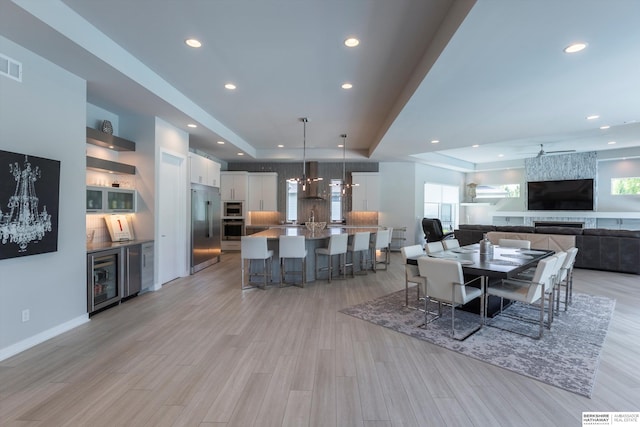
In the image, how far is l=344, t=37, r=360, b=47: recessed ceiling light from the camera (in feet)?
10.3

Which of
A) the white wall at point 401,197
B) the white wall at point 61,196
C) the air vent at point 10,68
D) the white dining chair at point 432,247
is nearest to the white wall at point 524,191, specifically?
the white wall at point 401,197

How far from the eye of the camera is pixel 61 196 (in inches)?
132

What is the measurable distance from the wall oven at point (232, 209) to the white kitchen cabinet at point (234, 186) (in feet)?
0.63

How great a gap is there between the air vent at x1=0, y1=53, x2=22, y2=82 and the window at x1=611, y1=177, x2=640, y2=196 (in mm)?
14044

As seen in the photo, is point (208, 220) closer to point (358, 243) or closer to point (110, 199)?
point (110, 199)

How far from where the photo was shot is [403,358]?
2.82m

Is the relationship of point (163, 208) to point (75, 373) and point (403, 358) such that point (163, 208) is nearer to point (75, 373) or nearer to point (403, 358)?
point (75, 373)

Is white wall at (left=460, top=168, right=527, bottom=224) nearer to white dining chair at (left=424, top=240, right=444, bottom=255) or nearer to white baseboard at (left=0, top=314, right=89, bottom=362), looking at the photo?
white dining chair at (left=424, top=240, right=444, bottom=255)

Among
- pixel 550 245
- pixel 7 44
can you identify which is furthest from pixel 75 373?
pixel 550 245

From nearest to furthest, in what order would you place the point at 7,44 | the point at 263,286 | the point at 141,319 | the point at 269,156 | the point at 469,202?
the point at 7,44 < the point at 141,319 < the point at 263,286 < the point at 269,156 < the point at 469,202

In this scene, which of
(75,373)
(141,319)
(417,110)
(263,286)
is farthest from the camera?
(263,286)

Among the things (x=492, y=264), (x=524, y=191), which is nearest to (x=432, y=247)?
(x=492, y=264)

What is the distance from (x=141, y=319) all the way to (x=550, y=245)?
7.57 m

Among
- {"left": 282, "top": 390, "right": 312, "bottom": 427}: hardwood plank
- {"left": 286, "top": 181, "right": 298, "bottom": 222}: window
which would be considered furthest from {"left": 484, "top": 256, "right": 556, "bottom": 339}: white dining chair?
{"left": 286, "top": 181, "right": 298, "bottom": 222}: window
